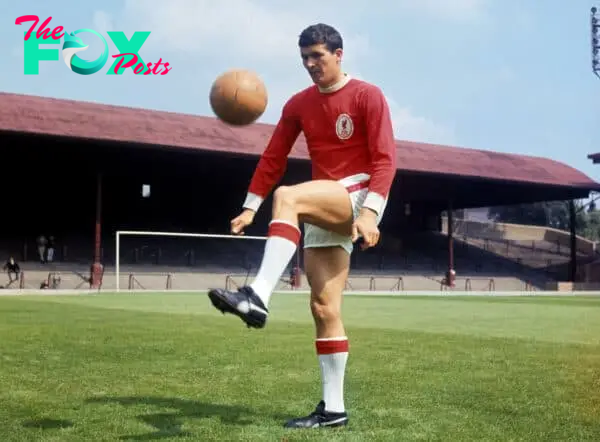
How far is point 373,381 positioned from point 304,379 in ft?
1.67

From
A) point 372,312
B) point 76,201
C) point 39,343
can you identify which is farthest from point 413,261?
point 39,343

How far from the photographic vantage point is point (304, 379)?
19.2 ft

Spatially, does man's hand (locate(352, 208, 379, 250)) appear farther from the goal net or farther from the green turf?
the goal net

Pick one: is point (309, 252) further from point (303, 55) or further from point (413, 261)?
point (413, 261)

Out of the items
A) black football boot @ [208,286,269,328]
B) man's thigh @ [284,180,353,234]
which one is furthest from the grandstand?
black football boot @ [208,286,269,328]

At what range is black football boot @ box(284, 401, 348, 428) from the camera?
13.5 feet

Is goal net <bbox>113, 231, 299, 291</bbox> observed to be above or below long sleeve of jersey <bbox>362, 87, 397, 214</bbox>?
below

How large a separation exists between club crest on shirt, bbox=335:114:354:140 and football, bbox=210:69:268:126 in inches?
26.8

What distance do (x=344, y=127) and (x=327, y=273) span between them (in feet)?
2.60

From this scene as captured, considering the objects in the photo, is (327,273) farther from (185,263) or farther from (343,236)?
(185,263)

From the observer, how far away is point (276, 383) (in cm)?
563

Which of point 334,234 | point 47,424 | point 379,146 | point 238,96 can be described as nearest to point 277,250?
point 334,234

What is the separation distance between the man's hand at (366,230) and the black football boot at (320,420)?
95 centimetres

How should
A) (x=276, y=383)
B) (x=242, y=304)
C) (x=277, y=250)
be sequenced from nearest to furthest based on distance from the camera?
1. (x=242, y=304)
2. (x=277, y=250)
3. (x=276, y=383)
